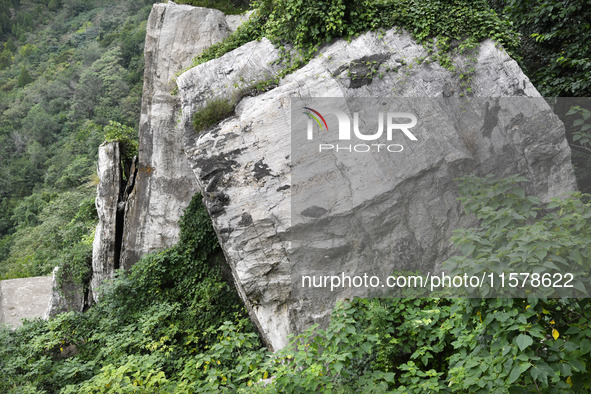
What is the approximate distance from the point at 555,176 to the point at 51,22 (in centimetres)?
5631

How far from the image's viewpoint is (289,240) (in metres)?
5.78

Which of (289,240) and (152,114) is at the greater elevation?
(152,114)

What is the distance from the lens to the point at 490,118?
5945 mm

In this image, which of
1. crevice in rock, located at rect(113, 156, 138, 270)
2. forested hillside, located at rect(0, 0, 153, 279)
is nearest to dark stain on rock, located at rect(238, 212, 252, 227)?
crevice in rock, located at rect(113, 156, 138, 270)

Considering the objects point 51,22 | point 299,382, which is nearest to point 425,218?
point 299,382

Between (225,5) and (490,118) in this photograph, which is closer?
(490,118)

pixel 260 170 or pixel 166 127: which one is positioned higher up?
pixel 166 127

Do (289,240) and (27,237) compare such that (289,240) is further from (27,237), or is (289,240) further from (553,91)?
(27,237)

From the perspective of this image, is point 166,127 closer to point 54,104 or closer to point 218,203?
point 218,203

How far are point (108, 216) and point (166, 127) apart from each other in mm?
2642

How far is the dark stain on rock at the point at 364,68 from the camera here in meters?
6.17

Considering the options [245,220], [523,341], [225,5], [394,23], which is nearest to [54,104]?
[225,5]

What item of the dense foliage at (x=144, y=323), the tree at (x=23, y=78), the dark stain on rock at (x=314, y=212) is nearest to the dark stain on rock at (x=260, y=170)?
the dark stain on rock at (x=314, y=212)

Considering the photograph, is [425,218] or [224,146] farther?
[224,146]
